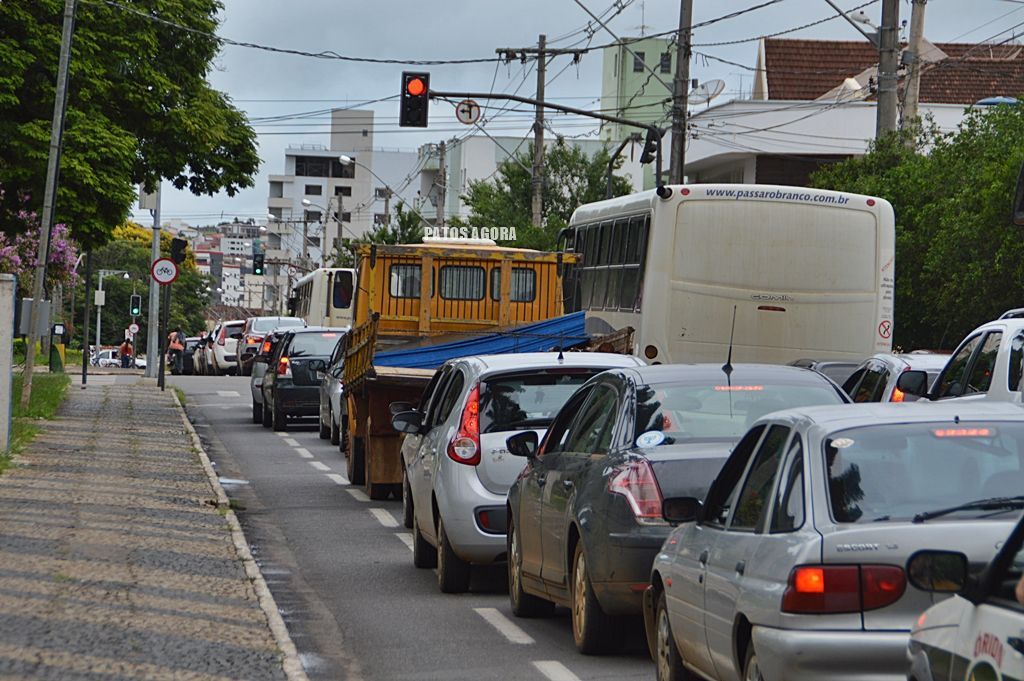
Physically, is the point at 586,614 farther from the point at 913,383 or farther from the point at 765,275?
the point at 765,275

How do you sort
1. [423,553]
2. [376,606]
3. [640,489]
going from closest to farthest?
1. [640,489]
2. [376,606]
3. [423,553]

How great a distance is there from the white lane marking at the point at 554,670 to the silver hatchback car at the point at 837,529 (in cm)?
154

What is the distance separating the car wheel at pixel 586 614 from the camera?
9.50 m

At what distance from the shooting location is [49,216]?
86.3 ft

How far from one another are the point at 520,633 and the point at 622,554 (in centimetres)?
180

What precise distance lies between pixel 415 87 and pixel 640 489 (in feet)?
72.7

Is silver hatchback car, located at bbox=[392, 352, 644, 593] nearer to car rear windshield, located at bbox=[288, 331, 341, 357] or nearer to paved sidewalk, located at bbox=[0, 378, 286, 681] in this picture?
paved sidewalk, located at bbox=[0, 378, 286, 681]

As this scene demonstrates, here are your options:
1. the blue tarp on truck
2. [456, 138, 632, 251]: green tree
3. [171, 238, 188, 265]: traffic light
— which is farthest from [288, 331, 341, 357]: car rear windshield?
[456, 138, 632, 251]: green tree

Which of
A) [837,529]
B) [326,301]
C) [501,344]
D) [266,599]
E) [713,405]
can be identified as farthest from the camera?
[326,301]

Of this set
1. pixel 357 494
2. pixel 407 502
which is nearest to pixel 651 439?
pixel 407 502

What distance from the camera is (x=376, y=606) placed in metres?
11.8

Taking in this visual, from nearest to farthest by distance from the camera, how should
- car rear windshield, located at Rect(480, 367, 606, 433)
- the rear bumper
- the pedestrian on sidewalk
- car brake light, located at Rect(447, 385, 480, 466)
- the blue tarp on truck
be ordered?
the rear bumper
car brake light, located at Rect(447, 385, 480, 466)
car rear windshield, located at Rect(480, 367, 606, 433)
the blue tarp on truck
the pedestrian on sidewalk

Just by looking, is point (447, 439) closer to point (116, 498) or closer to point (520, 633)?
point (520, 633)

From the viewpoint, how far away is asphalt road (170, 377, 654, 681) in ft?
31.3
